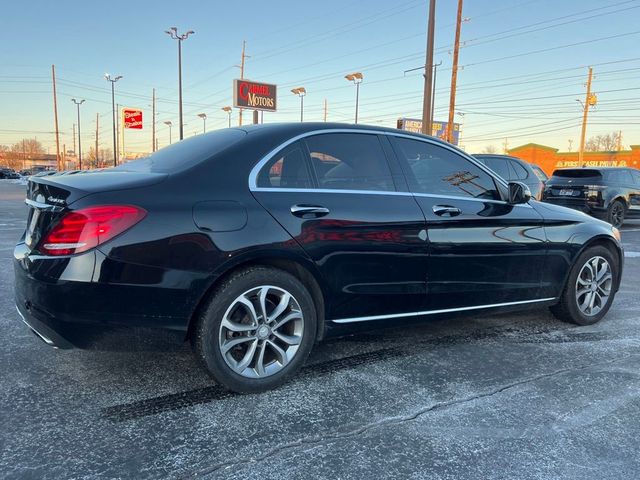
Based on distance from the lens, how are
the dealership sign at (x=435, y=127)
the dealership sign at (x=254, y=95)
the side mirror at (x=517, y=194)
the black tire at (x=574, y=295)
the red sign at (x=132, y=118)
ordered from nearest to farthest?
the side mirror at (x=517, y=194)
the black tire at (x=574, y=295)
the dealership sign at (x=254, y=95)
the dealership sign at (x=435, y=127)
the red sign at (x=132, y=118)

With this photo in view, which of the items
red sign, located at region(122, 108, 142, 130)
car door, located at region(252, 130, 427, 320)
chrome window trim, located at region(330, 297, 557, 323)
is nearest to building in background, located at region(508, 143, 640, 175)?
red sign, located at region(122, 108, 142, 130)

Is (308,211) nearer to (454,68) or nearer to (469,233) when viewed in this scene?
(469,233)

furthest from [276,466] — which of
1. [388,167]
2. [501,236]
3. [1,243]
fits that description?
[1,243]

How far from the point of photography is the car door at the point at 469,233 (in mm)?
3414

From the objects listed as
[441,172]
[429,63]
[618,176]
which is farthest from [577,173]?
[441,172]

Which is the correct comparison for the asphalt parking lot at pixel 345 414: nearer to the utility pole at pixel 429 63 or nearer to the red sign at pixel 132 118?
the utility pole at pixel 429 63

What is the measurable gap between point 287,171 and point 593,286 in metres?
3.01

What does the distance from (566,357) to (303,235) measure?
2.17 metres

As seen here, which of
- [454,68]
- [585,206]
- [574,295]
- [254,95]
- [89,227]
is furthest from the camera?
[254,95]

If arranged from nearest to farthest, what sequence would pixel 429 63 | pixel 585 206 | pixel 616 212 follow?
pixel 585 206 < pixel 616 212 < pixel 429 63

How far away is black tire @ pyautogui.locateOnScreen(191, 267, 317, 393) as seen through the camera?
2.66 m

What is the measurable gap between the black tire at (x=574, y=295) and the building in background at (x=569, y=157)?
188 feet

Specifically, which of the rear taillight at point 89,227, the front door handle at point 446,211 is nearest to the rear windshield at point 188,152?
the rear taillight at point 89,227

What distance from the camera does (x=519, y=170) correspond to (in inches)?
436
